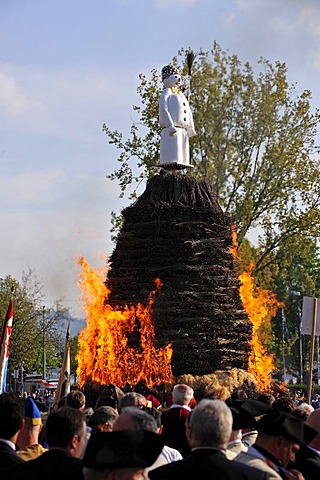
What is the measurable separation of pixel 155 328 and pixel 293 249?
742 inches

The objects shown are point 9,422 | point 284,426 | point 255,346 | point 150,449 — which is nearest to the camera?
point 150,449

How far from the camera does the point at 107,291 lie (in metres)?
21.2

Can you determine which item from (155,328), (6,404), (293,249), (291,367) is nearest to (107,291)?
(155,328)

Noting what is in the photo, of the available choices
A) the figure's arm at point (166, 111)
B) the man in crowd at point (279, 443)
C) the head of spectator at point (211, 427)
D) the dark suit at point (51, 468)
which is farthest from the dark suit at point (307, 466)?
the figure's arm at point (166, 111)

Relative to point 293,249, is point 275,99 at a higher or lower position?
higher

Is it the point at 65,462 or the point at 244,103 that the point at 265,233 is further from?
the point at 65,462

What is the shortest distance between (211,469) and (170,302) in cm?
1508

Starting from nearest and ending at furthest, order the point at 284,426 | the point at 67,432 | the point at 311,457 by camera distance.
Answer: the point at 67,432
the point at 284,426
the point at 311,457

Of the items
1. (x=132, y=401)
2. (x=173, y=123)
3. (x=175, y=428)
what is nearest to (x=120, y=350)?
(x=173, y=123)

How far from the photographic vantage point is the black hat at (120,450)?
4.36 metres

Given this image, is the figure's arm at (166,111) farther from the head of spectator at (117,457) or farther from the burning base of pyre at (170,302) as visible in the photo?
the head of spectator at (117,457)

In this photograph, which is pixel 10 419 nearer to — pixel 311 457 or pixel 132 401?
pixel 311 457

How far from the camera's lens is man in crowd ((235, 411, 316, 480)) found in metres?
5.50

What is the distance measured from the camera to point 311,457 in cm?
626
